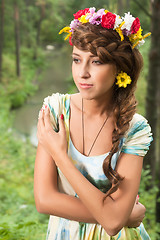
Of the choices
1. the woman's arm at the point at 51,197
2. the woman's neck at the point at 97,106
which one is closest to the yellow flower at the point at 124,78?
the woman's neck at the point at 97,106

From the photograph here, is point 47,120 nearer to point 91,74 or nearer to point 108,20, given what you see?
point 91,74

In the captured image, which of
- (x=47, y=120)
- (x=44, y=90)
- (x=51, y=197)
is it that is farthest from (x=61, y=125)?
(x=44, y=90)

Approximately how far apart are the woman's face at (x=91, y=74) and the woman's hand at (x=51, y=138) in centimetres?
23

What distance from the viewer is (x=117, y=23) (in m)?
1.55

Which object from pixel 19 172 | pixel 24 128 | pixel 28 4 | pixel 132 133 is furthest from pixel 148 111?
pixel 28 4

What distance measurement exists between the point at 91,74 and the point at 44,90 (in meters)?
15.8

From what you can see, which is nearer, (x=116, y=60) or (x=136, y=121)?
(x=116, y=60)

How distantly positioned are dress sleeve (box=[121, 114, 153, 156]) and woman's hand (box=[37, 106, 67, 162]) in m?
0.32

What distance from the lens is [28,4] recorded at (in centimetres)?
2403

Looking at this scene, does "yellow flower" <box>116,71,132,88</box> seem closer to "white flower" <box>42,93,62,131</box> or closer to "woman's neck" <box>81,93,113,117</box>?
"woman's neck" <box>81,93,113,117</box>

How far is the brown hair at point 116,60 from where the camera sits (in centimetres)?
151

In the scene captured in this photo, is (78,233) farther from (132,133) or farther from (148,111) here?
(148,111)

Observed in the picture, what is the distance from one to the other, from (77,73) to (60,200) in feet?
2.06

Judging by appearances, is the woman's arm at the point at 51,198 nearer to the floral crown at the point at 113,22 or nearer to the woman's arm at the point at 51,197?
the woman's arm at the point at 51,197
